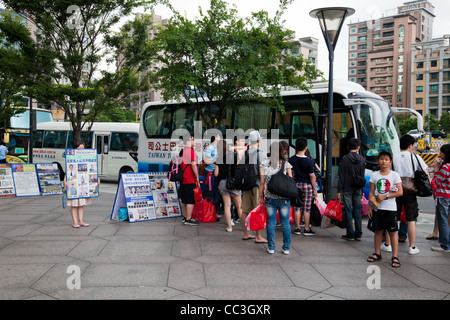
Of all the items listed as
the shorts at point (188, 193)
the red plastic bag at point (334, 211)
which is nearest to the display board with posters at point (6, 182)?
the shorts at point (188, 193)

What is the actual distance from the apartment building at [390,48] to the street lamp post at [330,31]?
88.5 m

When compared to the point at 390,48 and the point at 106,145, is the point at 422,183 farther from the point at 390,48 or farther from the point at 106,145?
the point at 390,48

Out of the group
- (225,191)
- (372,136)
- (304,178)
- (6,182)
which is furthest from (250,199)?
(6,182)

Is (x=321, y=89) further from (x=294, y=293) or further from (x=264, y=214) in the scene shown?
(x=294, y=293)

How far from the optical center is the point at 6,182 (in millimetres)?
12594

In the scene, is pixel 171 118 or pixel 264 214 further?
pixel 171 118

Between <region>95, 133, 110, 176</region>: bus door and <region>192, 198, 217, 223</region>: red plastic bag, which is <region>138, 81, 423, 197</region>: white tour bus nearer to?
<region>192, 198, 217, 223</region>: red plastic bag

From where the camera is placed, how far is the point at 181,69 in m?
8.91

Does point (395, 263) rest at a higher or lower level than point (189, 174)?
lower

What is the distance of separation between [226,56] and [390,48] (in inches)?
3828

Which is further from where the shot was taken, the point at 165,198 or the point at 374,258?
the point at 165,198

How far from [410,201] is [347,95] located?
16.2 ft

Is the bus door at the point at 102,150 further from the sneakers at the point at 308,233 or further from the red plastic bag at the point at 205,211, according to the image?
the sneakers at the point at 308,233

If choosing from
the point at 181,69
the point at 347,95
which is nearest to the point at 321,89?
the point at 347,95
